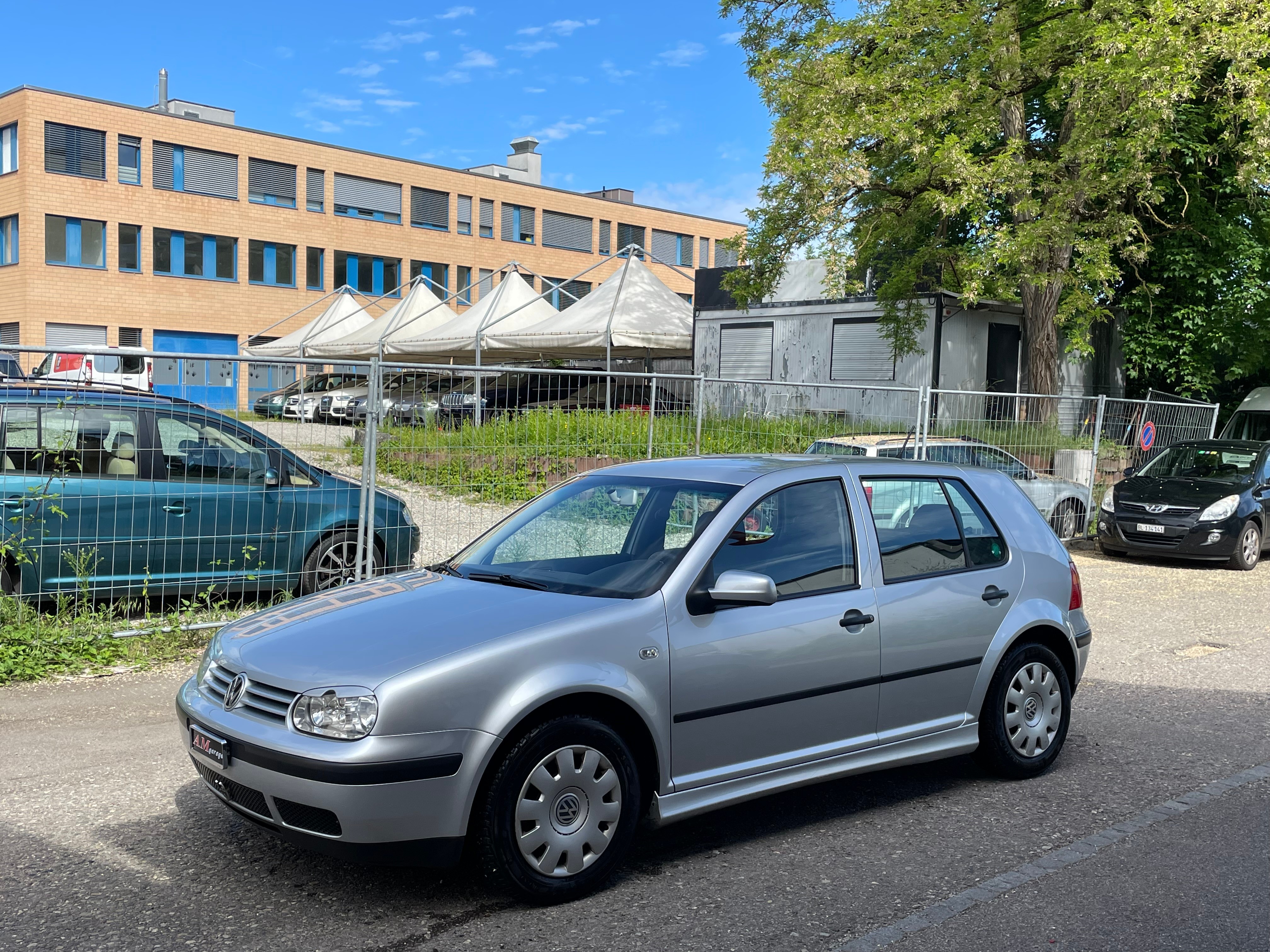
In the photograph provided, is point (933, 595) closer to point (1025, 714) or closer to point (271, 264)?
point (1025, 714)

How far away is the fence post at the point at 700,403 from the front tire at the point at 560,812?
20.9 ft

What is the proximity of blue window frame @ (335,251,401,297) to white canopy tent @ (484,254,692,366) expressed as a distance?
27.7m

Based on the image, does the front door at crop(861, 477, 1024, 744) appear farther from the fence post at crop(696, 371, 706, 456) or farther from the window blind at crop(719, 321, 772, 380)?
the window blind at crop(719, 321, 772, 380)

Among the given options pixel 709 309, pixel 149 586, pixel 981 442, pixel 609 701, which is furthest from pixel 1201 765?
pixel 709 309

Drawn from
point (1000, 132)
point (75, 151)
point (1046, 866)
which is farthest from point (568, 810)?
point (75, 151)

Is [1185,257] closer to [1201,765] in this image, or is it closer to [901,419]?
[901,419]

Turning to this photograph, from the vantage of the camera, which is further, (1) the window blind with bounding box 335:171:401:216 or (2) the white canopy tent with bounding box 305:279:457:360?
(1) the window blind with bounding box 335:171:401:216

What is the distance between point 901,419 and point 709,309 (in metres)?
14.1

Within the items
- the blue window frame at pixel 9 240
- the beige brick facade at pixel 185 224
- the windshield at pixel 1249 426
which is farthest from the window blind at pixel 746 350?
the blue window frame at pixel 9 240

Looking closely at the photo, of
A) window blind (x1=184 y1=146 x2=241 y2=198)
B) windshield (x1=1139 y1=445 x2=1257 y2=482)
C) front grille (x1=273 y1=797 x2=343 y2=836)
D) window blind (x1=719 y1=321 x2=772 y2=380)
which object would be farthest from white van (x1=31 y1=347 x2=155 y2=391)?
window blind (x1=184 y1=146 x2=241 y2=198)

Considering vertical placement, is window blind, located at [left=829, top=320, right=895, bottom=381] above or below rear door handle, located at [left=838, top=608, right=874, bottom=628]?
above

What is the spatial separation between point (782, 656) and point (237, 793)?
2.03 metres

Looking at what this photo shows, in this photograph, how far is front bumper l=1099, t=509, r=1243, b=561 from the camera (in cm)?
1334

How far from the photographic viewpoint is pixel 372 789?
360cm
